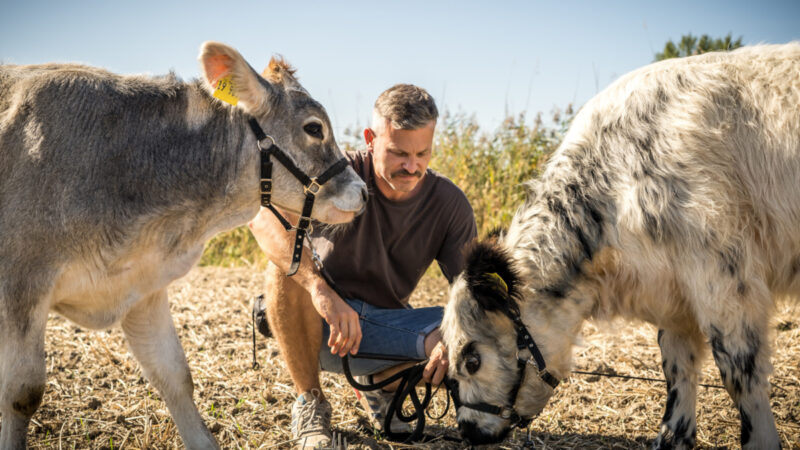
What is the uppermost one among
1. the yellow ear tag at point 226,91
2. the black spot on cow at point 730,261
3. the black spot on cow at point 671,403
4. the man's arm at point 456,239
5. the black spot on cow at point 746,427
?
the yellow ear tag at point 226,91

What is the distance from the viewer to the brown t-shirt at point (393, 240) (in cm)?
412

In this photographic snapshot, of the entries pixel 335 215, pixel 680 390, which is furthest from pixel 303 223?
pixel 680 390

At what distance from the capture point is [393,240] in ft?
13.7

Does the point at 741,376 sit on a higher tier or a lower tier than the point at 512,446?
higher

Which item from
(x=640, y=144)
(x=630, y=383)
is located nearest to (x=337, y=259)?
(x=640, y=144)

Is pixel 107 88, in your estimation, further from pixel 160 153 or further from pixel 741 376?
pixel 741 376

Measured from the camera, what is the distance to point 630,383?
447 centimetres

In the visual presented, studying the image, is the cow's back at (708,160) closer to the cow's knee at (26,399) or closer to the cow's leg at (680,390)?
the cow's leg at (680,390)

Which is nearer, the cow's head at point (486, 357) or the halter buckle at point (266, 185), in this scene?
the cow's head at point (486, 357)

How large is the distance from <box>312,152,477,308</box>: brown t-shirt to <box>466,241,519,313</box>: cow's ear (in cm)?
109

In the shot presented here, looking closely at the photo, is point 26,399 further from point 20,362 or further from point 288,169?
point 288,169

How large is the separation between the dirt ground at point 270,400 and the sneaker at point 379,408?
0.28ft

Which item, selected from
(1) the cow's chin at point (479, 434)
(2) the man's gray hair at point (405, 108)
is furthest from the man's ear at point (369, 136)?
(1) the cow's chin at point (479, 434)

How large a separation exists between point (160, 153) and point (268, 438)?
1.88 meters
